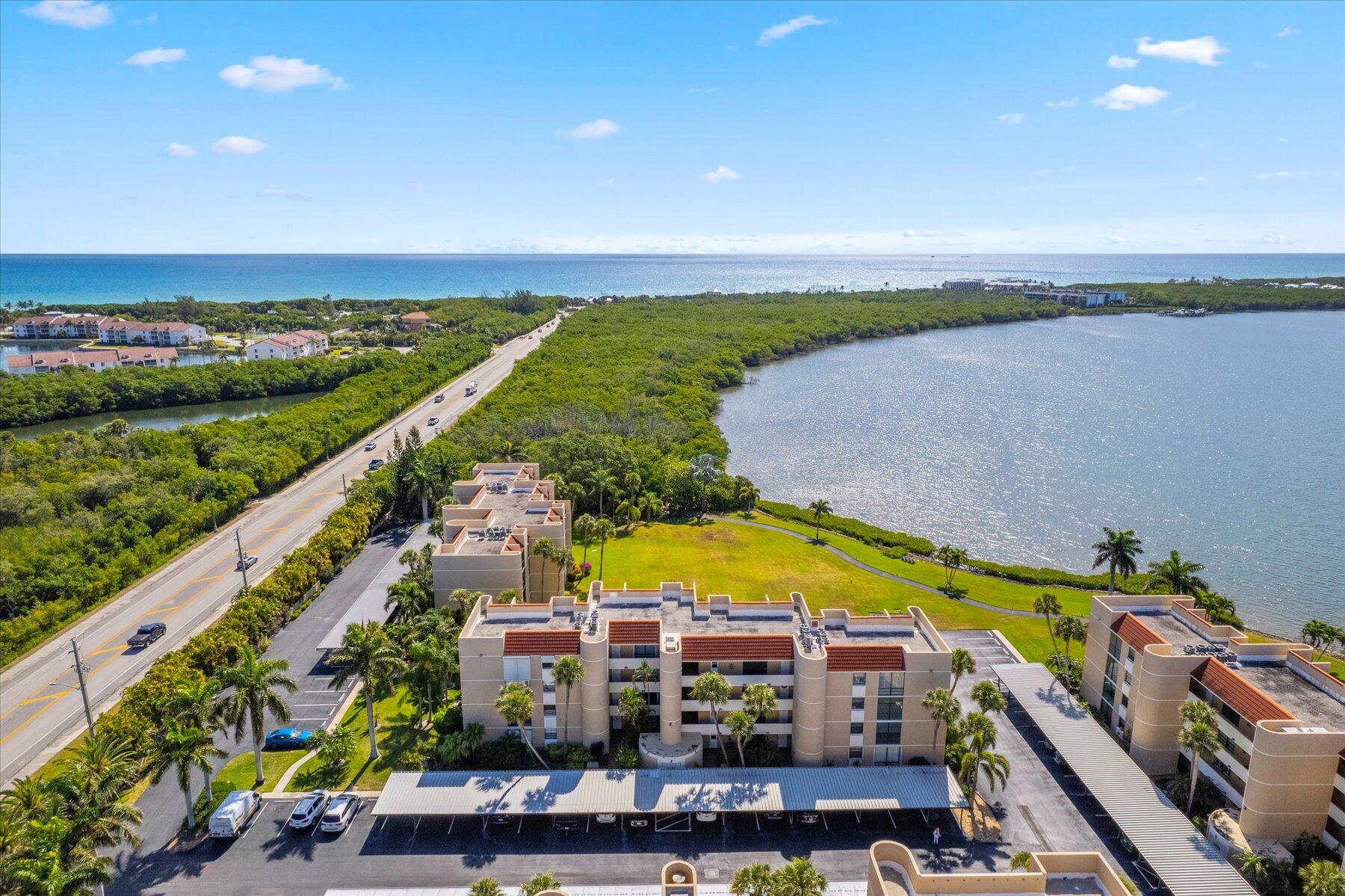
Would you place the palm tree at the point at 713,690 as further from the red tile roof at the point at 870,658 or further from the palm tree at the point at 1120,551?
the palm tree at the point at 1120,551

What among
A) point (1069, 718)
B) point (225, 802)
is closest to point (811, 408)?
point (1069, 718)

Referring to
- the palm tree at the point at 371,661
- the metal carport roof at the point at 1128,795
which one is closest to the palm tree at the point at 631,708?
the palm tree at the point at 371,661

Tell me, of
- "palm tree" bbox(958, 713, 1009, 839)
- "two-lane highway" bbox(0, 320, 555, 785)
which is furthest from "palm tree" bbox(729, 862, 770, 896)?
"two-lane highway" bbox(0, 320, 555, 785)

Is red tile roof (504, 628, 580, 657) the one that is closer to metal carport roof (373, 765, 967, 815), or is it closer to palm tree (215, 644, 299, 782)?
metal carport roof (373, 765, 967, 815)

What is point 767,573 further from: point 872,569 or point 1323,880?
point 1323,880

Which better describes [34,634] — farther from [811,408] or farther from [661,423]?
[811,408]

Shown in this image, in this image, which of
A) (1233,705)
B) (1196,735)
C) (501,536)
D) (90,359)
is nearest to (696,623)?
(501,536)
